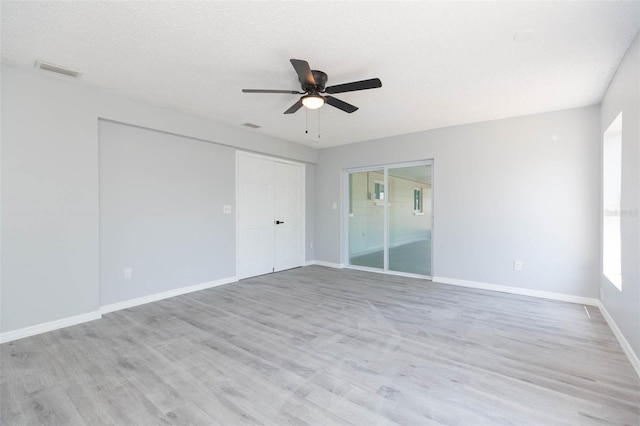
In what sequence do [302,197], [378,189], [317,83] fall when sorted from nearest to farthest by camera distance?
[317,83]
[378,189]
[302,197]

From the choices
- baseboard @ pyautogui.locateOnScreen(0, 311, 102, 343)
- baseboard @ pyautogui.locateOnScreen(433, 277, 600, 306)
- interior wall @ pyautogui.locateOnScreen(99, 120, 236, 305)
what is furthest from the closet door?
baseboard @ pyautogui.locateOnScreen(433, 277, 600, 306)

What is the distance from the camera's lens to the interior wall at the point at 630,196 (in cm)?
221

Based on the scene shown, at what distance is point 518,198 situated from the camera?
4234 mm

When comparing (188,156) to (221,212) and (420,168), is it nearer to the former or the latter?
(221,212)

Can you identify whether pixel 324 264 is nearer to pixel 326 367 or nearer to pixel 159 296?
pixel 159 296

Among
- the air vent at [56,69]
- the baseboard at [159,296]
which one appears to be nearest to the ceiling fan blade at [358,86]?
the air vent at [56,69]

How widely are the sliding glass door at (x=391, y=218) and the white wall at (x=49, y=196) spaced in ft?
13.9

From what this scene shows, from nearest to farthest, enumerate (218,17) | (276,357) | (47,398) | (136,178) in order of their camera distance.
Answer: (47,398) → (218,17) → (276,357) → (136,178)

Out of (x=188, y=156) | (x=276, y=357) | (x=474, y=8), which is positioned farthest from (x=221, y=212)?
(x=474, y=8)

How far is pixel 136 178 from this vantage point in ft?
12.4

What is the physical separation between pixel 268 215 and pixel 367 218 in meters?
2.04

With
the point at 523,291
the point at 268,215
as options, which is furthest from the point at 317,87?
the point at 523,291

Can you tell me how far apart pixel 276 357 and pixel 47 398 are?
155 centimetres

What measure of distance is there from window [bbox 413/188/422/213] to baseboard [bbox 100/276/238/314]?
3.51 meters
